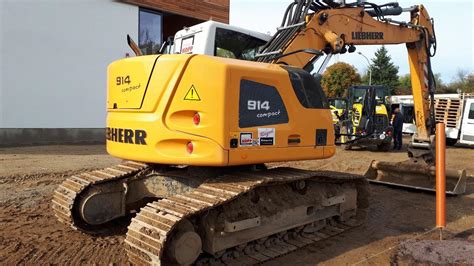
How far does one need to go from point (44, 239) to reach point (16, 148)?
29.3ft

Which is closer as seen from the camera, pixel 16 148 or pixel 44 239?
pixel 44 239

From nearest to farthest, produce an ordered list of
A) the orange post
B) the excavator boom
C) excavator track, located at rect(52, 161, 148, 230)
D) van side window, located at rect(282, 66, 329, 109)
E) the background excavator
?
van side window, located at rect(282, 66, 329, 109), excavator track, located at rect(52, 161, 148, 230), the orange post, the excavator boom, the background excavator

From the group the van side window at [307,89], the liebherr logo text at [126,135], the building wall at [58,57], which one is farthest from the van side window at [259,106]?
the building wall at [58,57]

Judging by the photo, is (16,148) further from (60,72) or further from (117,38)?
(117,38)

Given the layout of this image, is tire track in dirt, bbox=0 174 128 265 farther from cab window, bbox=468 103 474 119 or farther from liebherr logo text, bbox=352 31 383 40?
cab window, bbox=468 103 474 119

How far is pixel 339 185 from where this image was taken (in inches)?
220

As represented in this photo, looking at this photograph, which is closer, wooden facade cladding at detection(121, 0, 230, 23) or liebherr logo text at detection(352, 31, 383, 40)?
liebherr logo text at detection(352, 31, 383, 40)

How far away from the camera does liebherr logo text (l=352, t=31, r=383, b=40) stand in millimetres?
7006

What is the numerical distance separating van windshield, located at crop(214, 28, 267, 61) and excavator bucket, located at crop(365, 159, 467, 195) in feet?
13.4

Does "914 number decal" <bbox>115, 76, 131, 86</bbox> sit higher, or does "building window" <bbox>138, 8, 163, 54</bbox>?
"building window" <bbox>138, 8, 163, 54</bbox>

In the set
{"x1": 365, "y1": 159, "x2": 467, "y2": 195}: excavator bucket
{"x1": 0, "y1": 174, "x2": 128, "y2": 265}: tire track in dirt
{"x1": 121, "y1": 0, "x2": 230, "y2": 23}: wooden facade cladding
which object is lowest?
{"x1": 0, "y1": 174, "x2": 128, "y2": 265}: tire track in dirt

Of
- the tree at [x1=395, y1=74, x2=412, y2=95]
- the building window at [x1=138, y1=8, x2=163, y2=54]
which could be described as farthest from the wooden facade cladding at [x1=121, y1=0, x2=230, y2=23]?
the tree at [x1=395, y1=74, x2=412, y2=95]

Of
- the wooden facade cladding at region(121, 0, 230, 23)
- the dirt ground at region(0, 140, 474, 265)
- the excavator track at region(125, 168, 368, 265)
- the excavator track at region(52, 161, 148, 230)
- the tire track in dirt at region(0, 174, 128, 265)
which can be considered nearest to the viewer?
the excavator track at region(125, 168, 368, 265)

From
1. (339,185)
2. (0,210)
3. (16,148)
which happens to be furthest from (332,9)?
(16,148)
